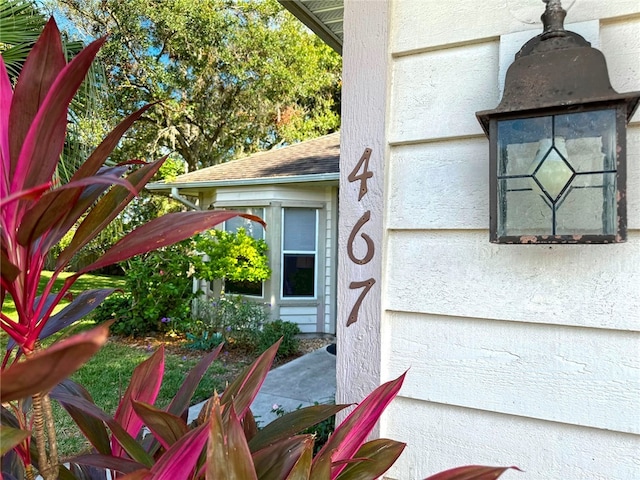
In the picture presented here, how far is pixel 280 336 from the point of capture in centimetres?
579

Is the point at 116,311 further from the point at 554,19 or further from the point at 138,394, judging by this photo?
the point at 554,19

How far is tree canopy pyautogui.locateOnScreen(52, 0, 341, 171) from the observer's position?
11.2m

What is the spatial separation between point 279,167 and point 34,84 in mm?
6854

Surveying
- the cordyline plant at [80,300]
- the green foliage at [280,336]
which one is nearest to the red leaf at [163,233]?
the cordyline plant at [80,300]

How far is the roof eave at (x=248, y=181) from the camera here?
6.45 meters

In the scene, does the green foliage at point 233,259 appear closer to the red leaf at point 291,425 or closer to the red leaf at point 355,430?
the red leaf at point 291,425

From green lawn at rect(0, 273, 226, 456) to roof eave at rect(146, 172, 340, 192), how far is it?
9.11ft

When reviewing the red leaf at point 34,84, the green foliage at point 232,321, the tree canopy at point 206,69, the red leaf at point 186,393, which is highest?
the tree canopy at point 206,69

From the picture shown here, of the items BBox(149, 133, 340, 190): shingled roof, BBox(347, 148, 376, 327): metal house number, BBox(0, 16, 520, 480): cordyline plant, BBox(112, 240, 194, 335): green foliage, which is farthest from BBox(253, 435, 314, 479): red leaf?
BBox(112, 240, 194, 335): green foliage

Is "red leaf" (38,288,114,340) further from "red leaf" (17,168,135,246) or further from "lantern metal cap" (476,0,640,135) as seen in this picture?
"lantern metal cap" (476,0,640,135)

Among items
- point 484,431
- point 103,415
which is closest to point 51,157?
point 103,415

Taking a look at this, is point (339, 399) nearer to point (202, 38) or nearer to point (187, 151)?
point (202, 38)

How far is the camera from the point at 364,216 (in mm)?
1244

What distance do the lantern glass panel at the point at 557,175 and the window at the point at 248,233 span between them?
20.2 feet
